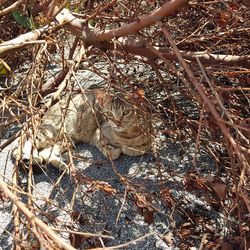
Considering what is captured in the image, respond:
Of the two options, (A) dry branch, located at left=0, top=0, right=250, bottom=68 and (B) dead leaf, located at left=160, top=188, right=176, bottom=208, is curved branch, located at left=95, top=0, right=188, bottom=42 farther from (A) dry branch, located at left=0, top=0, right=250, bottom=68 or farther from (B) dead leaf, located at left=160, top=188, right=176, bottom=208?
(B) dead leaf, located at left=160, top=188, right=176, bottom=208

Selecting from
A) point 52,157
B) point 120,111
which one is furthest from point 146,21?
point 52,157

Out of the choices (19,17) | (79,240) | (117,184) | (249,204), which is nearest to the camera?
(249,204)

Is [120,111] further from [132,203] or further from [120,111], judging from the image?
[132,203]

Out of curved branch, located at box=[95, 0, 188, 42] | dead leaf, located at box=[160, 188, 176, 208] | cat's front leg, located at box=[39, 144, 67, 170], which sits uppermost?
curved branch, located at box=[95, 0, 188, 42]

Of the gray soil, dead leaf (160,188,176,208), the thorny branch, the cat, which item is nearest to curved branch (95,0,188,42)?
the thorny branch

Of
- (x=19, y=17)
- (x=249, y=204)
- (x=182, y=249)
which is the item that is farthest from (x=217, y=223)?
(x=19, y=17)

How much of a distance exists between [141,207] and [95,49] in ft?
3.49

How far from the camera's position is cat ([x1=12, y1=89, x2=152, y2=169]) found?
2456mm

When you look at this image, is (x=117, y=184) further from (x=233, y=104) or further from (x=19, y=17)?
(x=19, y=17)

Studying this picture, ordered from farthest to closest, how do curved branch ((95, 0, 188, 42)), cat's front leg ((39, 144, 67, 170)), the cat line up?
cat's front leg ((39, 144, 67, 170)) < the cat < curved branch ((95, 0, 188, 42))

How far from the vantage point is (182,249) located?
2084 mm

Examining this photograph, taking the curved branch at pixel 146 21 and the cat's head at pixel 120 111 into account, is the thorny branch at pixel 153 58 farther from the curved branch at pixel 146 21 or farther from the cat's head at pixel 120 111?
the cat's head at pixel 120 111

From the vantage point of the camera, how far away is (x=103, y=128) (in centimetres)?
287

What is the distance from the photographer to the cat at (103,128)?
246cm
